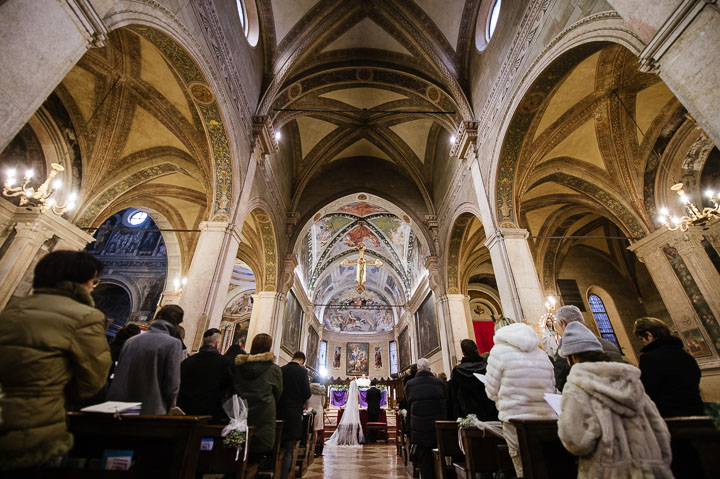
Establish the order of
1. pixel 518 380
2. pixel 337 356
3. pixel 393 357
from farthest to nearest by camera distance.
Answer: pixel 337 356, pixel 393 357, pixel 518 380

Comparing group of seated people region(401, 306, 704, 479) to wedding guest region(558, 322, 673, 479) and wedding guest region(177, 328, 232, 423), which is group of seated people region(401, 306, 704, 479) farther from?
wedding guest region(177, 328, 232, 423)

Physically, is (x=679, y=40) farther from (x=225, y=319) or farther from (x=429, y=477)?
(x=225, y=319)

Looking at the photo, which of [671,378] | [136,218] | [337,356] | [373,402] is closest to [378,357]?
[337,356]

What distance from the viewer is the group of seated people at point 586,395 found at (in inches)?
52.7

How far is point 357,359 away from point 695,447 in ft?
74.9

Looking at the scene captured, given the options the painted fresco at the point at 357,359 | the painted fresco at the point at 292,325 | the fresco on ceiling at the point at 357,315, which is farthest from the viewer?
the fresco on ceiling at the point at 357,315

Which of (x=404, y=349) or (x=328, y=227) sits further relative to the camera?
(x=404, y=349)

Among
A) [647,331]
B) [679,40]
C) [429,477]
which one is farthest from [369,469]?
[679,40]

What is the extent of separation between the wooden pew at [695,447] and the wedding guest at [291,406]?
117 inches

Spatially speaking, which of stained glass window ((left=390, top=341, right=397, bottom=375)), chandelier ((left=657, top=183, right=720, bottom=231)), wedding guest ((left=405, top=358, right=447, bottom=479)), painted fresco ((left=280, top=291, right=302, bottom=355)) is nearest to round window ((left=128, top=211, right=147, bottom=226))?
painted fresco ((left=280, top=291, right=302, bottom=355))

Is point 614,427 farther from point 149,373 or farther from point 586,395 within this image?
point 149,373

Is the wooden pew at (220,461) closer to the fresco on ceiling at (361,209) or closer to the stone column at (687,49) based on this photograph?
the stone column at (687,49)

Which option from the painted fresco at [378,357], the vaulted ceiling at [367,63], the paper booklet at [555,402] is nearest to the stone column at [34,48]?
the paper booklet at [555,402]

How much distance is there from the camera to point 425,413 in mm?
3441
